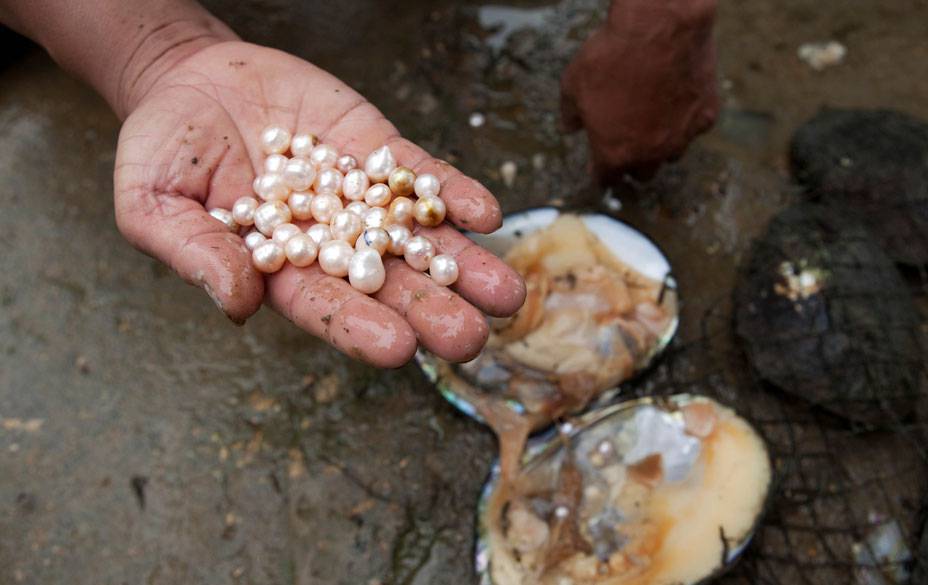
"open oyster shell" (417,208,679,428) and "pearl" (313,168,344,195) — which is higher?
"pearl" (313,168,344,195)

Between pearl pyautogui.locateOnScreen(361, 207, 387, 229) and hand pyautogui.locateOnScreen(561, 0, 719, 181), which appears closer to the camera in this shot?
pearl pyautogui.locateOnScreen(361, 207, 387, 229)

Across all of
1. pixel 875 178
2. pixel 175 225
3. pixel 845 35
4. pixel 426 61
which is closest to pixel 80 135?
pixel 426 61

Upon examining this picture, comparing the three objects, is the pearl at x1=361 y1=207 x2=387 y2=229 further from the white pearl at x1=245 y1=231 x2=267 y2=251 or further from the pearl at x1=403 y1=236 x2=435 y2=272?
the white pearl at x1=245 y1=231 x2=267 y2=251

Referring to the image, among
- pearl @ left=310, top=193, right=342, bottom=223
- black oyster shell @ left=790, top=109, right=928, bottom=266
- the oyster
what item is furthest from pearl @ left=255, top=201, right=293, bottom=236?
black oyster shell @ left=790, top=109, right=928, bottom=266

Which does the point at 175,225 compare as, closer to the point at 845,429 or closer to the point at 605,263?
the point at 605,263

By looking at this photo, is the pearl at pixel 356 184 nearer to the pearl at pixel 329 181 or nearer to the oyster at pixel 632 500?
the pearl at pixel 329 181

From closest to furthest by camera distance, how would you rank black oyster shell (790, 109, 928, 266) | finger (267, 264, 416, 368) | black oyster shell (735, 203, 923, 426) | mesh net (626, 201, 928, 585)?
finger (267, 264, 416, 368)
mesh net (626, 201, 928, 585)
black oyster shell (735, 203, 923, 426)
black oyster shell (790, 109, 928, 266)

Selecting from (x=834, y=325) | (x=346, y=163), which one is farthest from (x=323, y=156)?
(x=834, y=325)
